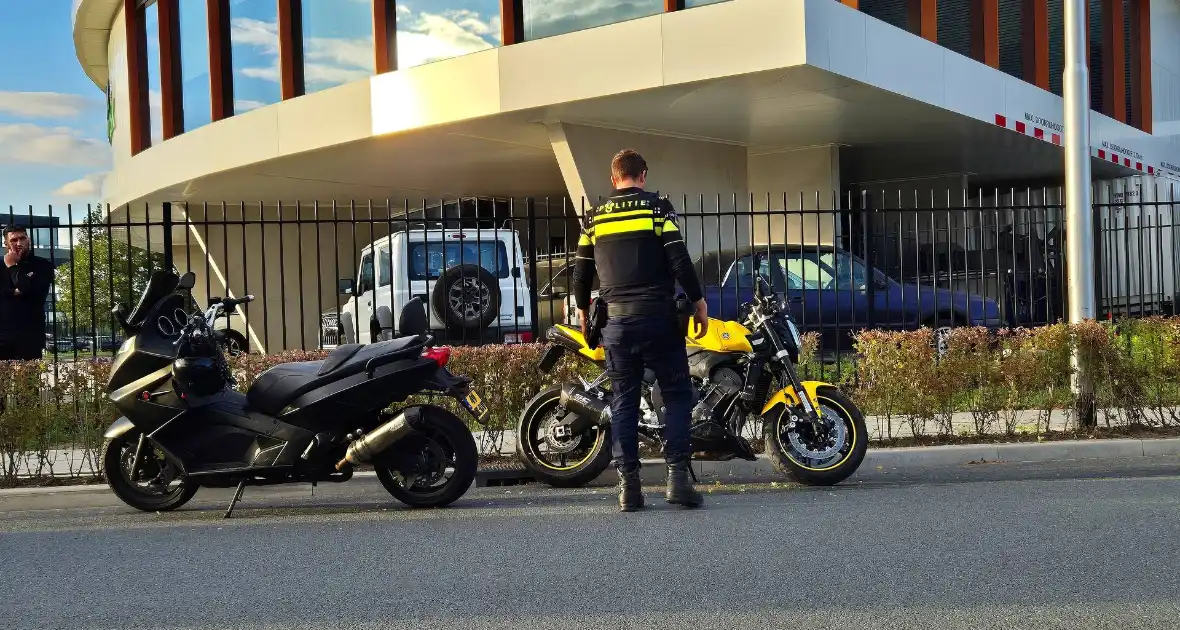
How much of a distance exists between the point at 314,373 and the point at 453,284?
672cm

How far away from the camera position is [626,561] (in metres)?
4.95

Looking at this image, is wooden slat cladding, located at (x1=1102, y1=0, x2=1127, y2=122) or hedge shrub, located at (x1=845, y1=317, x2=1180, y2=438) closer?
hedge shrub, located at (x1=845, y1=317, x2=1180, y2=438)

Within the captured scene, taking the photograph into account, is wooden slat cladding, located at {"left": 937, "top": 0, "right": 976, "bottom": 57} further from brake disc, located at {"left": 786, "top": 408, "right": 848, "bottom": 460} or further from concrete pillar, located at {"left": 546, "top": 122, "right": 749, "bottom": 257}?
brake disc, located at {"left": 786, "top": 408, "right": 848, "bottom": 460}

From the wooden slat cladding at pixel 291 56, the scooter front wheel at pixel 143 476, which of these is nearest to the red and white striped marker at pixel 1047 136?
the wooden slat cladding at pixel 291 56

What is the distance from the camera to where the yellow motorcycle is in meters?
6.81

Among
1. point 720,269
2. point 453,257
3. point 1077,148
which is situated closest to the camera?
point 1077,148

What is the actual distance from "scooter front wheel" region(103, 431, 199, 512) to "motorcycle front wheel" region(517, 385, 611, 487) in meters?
1.86

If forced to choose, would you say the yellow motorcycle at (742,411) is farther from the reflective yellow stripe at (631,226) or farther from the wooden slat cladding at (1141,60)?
the wooden slat cladding at (1141,60)

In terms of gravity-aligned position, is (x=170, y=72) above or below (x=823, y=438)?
above

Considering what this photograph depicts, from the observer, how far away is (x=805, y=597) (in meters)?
4.29

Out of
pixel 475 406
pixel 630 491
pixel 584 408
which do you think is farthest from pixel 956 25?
pixel 475 406

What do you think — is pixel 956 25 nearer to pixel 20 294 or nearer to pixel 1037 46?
pixel 1037 46

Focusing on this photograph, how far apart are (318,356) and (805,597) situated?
4.89 metres

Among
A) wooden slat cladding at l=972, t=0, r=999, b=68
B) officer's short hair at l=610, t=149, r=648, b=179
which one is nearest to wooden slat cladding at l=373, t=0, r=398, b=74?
wooden slat cladding at l=972, t=0, r=999, b=68
